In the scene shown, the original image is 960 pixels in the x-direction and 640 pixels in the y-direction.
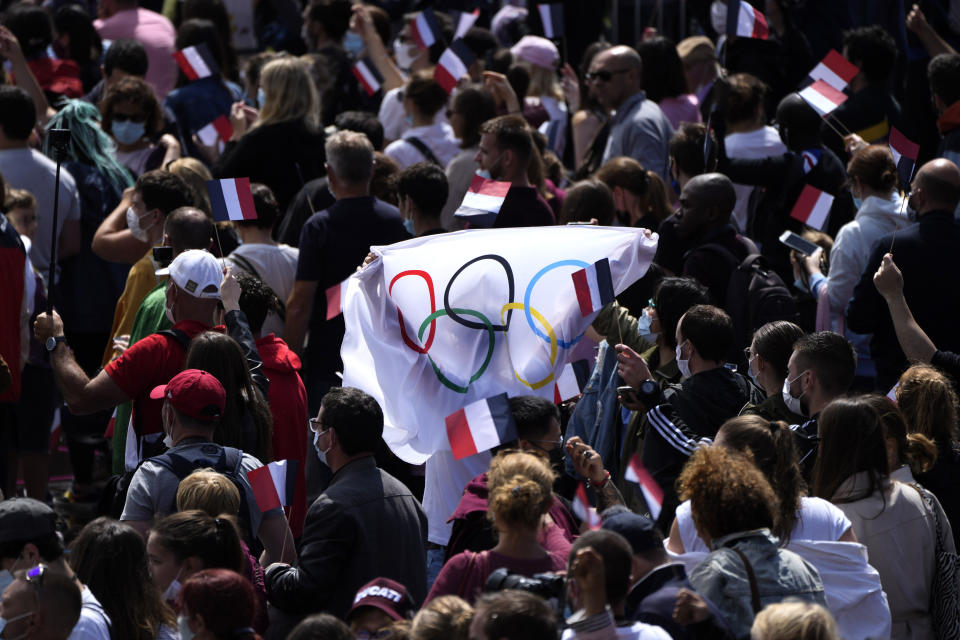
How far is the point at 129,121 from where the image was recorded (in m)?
8.46

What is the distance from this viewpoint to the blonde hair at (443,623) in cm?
364

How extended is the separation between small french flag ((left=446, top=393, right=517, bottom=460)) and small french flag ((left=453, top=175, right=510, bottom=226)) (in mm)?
2256

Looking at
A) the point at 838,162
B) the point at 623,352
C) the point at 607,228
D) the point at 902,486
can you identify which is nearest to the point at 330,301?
the point at 607,228


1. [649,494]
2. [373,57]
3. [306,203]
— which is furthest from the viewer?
[373,57]

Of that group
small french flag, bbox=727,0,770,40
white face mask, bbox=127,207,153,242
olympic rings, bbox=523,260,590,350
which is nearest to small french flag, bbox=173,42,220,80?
white face mask, bbox=127,207,153,242

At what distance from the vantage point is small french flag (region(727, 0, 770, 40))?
347 inches

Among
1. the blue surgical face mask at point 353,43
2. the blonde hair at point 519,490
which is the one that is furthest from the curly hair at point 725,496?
the blue surgical face mask at point 353,43

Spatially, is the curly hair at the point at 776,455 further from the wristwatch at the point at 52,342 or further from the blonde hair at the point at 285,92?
the blonde hair at the point at 285,92

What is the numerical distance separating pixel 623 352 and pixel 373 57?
20.3ft

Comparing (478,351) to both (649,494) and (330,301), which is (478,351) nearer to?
(330,301)

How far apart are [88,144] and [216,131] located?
1.31 meters

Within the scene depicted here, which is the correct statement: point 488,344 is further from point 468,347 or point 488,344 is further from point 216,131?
point 216,131

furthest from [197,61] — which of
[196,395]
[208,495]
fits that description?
[208,495]

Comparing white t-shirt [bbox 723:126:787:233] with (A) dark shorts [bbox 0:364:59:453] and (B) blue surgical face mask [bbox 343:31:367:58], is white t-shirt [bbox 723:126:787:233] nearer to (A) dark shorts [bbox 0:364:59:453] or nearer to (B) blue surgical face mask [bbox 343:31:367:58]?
(A) dark shorts [bbox 0:364:59:453]
